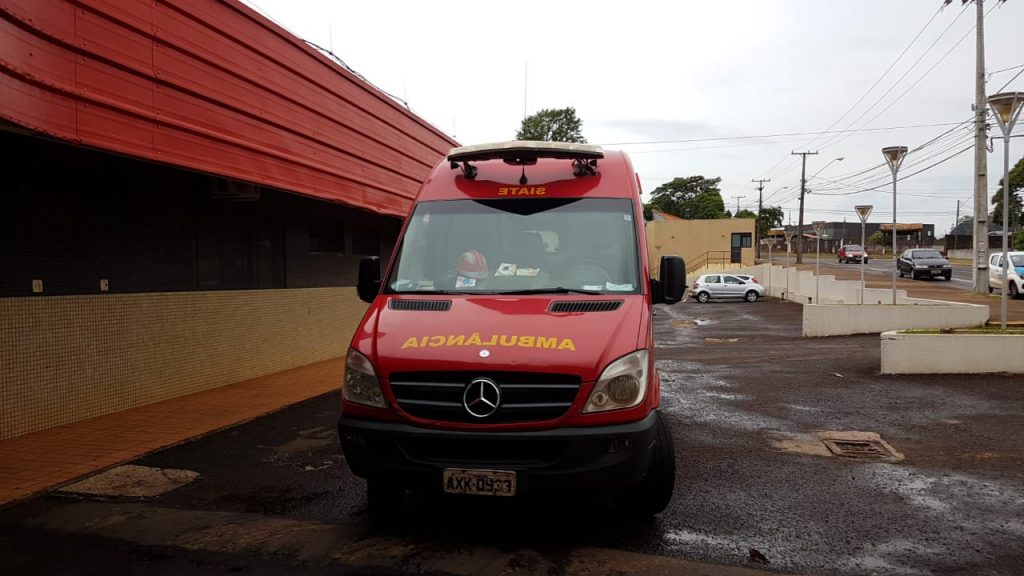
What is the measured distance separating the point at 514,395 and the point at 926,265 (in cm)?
4009

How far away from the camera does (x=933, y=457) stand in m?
6.07

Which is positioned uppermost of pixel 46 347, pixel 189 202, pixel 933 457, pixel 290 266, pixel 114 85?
pixel 114 85

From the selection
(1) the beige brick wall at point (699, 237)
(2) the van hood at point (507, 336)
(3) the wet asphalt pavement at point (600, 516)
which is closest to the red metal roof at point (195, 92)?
(3) the wet asphalt pavement at point (600, 516)

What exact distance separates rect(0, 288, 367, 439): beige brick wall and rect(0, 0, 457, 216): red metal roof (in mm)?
2159

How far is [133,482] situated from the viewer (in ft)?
17.9

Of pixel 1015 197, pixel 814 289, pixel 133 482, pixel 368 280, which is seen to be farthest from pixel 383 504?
pixel 1015 197

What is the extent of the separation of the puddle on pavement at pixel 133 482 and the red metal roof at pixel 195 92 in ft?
9.12

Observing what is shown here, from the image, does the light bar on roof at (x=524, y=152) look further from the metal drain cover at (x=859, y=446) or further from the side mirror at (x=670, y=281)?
the metal drain cover at (x=859, y=446)

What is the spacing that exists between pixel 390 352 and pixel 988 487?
4.71 metres

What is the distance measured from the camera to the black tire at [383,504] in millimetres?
4305

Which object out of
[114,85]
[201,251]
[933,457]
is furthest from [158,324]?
[933,457]

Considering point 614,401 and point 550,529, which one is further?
point 550,529

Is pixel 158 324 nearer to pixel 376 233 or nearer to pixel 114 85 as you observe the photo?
pixel 114 85

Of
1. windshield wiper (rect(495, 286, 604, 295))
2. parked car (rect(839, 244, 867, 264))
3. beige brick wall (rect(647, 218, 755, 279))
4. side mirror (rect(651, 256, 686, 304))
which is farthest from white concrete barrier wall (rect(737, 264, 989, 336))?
parked car (rect(839, 244, 867, 264))
